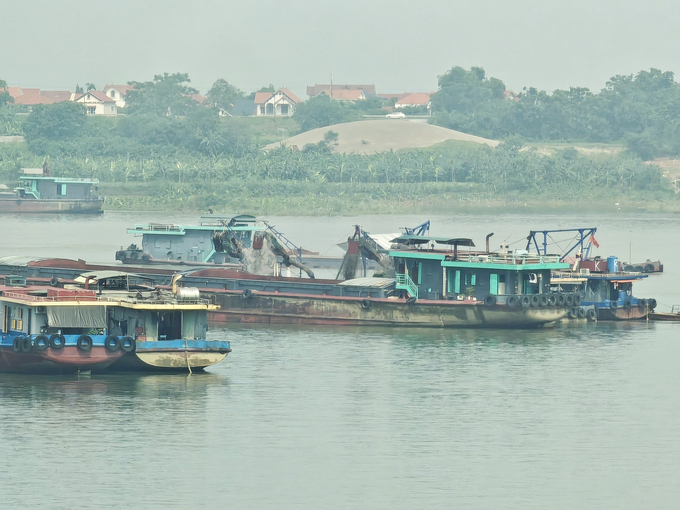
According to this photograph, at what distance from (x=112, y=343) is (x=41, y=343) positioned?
2.10 meters

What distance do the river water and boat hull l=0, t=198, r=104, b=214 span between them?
7595 cm

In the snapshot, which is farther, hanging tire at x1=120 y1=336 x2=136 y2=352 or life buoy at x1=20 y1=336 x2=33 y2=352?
hanging tire at x1=120 y1=336 x2=136 y2=352

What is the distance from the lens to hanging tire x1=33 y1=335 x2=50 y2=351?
42156 millimetres

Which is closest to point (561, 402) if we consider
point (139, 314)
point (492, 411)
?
point (492, 411)

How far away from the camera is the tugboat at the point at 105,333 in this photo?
42438mm

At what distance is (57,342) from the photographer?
42188 millimetres

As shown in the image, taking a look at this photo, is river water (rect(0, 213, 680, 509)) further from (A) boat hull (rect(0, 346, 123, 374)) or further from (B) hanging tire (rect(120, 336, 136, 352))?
(B) hanging tire (rect(120, 336, 136, 352))

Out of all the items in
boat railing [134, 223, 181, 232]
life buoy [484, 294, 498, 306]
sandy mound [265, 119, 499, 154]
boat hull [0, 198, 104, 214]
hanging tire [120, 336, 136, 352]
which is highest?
sandy mound [265, 119, 499, 154]

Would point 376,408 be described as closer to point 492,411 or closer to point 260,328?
point 492,411

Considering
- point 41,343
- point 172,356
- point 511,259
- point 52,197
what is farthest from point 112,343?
point 52,197

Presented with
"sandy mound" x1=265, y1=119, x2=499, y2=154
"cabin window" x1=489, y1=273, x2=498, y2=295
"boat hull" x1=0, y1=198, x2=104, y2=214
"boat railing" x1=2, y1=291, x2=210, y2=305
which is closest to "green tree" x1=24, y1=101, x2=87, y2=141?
"sandy mound" x1=265, y1=119, x2=499, y2=154

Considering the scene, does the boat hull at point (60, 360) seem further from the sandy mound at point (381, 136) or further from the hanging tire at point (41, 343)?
the sandy mound at point (381, 136)

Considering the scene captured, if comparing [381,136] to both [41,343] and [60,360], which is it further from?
[41,343]

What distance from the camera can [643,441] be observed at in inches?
1442
